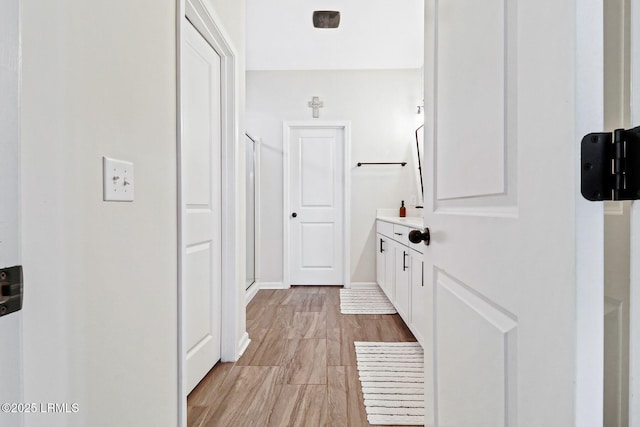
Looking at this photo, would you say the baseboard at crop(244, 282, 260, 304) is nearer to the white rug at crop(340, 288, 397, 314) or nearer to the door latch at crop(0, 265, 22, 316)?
the white rug at crop(340, 288, 397, 314)

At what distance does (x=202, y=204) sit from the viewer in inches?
76.7

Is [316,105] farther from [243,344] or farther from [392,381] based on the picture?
[392,381]

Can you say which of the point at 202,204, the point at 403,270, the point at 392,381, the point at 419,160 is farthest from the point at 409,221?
the point at 202,204

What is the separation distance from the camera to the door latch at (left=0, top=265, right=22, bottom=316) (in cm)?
56

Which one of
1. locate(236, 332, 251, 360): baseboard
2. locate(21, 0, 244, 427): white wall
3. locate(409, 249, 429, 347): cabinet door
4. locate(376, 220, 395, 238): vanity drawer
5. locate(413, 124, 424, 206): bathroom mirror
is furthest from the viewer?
locate(413, 124, 424, 206): bathroom mirror

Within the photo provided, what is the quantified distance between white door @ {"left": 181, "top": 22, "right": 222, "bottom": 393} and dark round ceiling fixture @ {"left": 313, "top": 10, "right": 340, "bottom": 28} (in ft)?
4.34

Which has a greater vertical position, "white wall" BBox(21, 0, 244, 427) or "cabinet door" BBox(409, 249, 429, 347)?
"white wall" BBox(21, 0, 244, 427)

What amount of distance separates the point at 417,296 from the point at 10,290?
6.91ft

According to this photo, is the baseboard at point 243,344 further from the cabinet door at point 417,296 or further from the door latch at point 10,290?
the door latch at point 10,290

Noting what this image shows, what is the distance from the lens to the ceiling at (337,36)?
300cm

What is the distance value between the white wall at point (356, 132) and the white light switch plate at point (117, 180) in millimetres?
3226

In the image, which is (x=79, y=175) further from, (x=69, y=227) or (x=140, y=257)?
(x=140, y=257)

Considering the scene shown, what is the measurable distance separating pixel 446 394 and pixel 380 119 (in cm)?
363

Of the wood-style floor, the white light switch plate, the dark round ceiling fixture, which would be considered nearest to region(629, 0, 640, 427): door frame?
the white light switch plate
